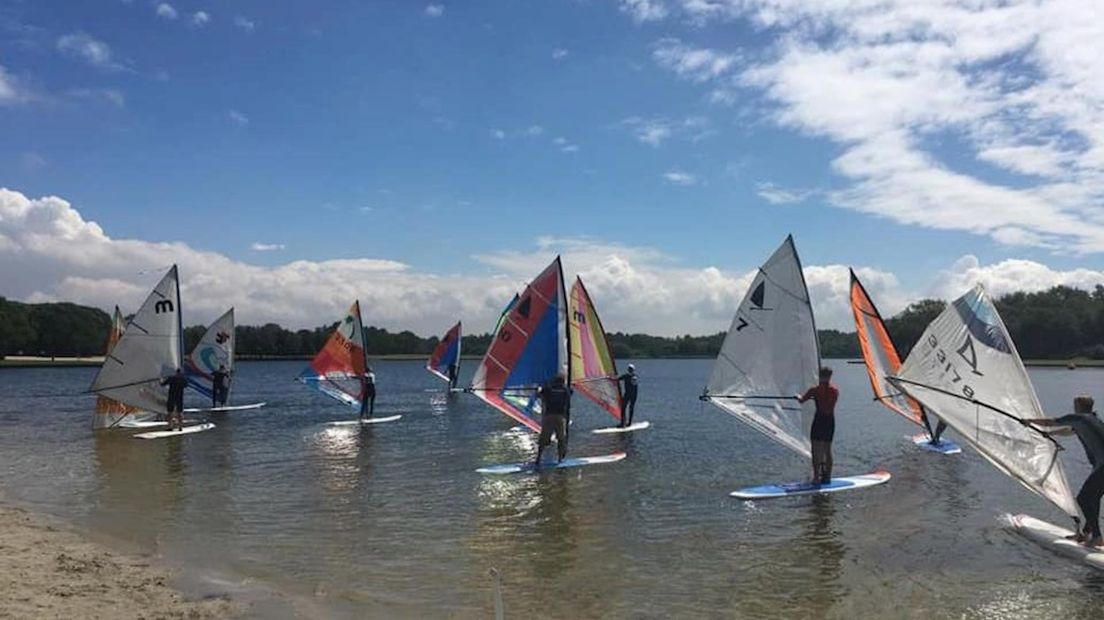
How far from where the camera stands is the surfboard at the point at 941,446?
18413 mm

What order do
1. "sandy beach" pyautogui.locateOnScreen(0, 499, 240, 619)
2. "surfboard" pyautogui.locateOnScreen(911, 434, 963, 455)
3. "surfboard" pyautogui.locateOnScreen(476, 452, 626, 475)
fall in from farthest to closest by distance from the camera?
"surfboard" pyautogui.locateOnScreen(911, 434, 963, 455) → "surfboard" pyautogui.locateOnScreen(476, 452, 626, 475) → "sandy beach" pyautogui.locateOnScreen(0, 499, 240, 619)

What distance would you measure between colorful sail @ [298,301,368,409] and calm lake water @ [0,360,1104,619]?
7.00 meters

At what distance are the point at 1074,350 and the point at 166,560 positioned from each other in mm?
135735

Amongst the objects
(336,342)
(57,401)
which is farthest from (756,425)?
(57,401)

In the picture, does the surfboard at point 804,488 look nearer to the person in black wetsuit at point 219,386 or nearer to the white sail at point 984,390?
the white sail at point 984,390

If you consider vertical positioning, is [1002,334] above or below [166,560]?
above

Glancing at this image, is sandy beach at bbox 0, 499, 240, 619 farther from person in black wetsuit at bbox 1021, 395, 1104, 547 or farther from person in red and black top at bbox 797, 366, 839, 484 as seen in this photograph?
person in black wetsuit at bbox 1021, 395, 1104, 547

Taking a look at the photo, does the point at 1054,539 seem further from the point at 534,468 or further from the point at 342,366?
the point at 342,366

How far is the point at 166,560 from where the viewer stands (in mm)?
9180

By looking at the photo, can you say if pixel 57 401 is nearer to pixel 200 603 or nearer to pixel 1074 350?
pixel 200 603

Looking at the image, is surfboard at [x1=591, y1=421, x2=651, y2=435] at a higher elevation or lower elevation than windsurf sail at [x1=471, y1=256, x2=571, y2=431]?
lower

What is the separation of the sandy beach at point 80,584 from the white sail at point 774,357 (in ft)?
30.7

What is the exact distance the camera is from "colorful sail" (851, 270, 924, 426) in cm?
1867

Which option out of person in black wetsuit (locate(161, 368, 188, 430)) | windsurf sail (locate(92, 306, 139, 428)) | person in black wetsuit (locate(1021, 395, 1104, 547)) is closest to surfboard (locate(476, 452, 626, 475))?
person in black wetsuit (locate(1021, 395, 1104, 547))
